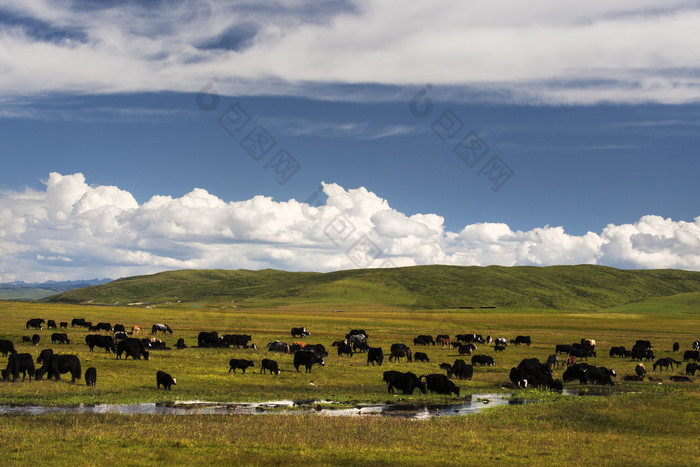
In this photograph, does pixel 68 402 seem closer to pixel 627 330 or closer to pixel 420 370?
pixel 420 370

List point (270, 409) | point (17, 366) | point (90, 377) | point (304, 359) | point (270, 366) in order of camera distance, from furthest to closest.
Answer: point (304, 359) → point (270, 366) → point (17, 366) → point (90, 377) → point (270, 409)

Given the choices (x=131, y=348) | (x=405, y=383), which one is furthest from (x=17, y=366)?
(x=405, y=383)

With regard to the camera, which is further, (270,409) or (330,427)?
(270,409)

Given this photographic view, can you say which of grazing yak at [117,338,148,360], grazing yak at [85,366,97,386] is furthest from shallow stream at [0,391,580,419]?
grazing yak at [117,338,148,360]

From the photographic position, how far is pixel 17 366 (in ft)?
94.6

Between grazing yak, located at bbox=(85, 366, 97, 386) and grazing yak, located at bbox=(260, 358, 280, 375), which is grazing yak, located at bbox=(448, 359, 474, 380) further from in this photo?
grazing yak, located at bbox=(85, 366, 97, 386)

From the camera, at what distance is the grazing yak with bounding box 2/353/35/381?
93.9 ft

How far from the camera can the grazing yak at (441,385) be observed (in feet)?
98.4

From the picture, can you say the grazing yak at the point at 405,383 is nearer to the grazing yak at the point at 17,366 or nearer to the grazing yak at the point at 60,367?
the grazing yak at the point at 60,367

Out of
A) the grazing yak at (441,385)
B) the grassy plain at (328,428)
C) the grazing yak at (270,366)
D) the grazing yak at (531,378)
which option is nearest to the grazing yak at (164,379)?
the grassy plain at (328,428)

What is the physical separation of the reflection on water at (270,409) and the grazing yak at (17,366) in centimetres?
702

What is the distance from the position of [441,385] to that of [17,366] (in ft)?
71.4

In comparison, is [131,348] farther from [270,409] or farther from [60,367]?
[270,409]

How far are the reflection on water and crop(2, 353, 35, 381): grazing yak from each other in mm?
7016
